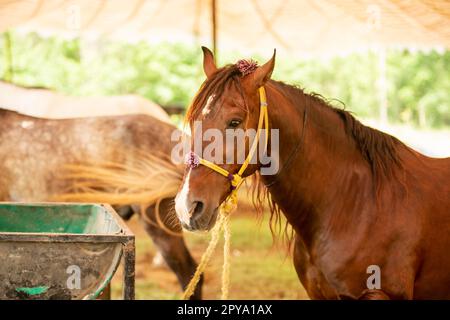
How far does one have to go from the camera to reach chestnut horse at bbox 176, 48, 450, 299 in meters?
2.73

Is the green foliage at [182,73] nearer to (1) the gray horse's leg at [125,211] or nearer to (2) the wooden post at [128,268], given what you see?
(1) the gray horse's leg at [125,211]

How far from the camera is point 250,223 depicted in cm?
975

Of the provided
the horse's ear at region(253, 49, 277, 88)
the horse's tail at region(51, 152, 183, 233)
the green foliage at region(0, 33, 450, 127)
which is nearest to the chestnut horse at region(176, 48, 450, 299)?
the horse's ear at region(253, 49, 277, 88)

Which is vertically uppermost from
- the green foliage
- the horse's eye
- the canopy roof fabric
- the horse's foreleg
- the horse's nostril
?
the green foliage

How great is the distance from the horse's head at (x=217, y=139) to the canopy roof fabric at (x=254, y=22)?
2674 millimetres

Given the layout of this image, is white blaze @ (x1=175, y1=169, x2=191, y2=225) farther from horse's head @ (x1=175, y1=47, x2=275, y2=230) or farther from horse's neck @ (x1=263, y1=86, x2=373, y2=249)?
horse's neck @ (x1=263, y1=86, x2=373, y2=249)

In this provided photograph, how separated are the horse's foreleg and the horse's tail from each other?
60 mm

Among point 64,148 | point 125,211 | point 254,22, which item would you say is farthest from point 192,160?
point 254,22

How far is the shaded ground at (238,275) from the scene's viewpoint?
18.4ft

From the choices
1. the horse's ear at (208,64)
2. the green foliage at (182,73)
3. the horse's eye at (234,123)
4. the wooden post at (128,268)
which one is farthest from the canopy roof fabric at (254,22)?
the green foliage at (182,73)

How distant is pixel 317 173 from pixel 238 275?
A: 3.75m
